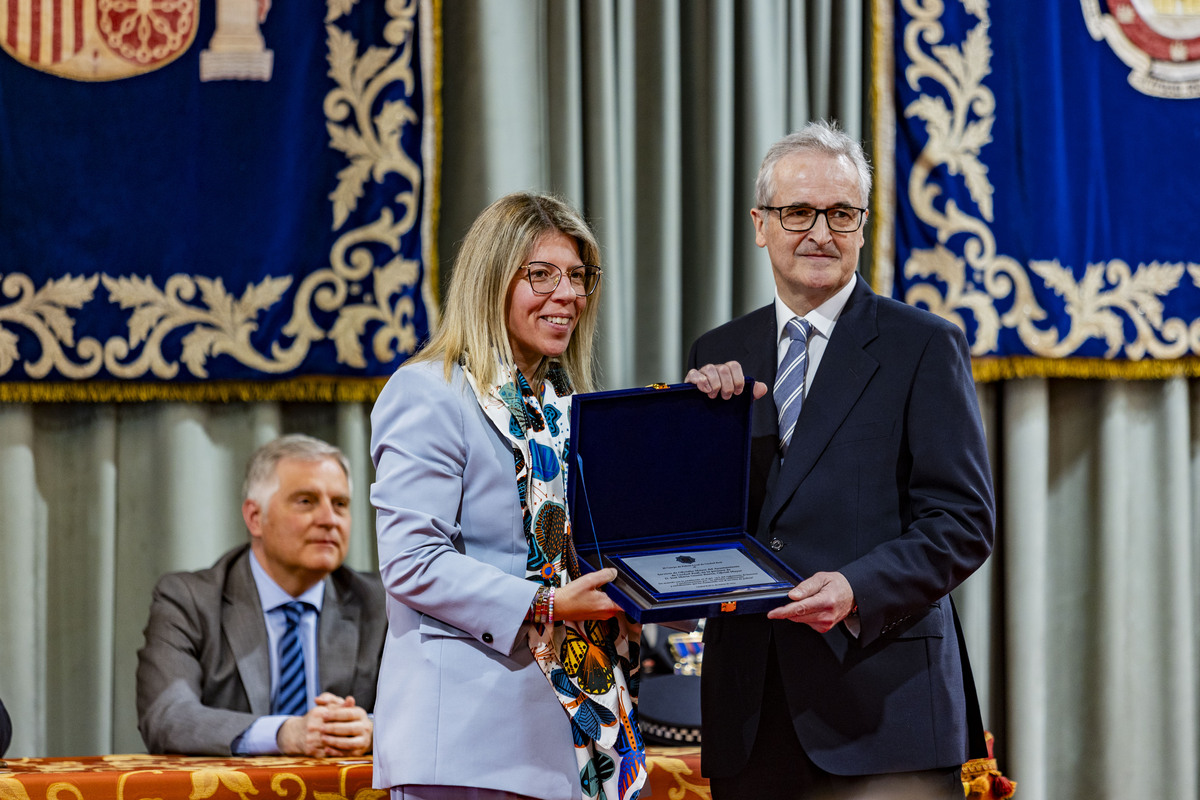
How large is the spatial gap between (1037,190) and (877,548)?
2.13 meters

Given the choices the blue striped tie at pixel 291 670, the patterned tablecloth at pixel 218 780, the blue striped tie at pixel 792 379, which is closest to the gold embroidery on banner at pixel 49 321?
the blue striped tie at pixel 291 670

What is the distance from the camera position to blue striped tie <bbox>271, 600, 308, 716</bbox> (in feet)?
9.21

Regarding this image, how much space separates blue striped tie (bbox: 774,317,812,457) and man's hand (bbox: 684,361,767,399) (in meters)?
0.08

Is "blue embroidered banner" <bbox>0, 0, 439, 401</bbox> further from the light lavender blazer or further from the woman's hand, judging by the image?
the woman's hand

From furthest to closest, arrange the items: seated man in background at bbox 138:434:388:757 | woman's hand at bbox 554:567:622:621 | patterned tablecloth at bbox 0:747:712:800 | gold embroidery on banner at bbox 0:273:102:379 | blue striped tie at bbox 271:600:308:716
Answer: gold embroidery on banner at bbox 0:273:102:379 → blue striped tie at bbox 271:600:308:716 → seated man in background at bbox 138:434:388:757 → patterned tablecloth at bbox 0:747:712:800 → woman's hand at bbox 554:567:622:621

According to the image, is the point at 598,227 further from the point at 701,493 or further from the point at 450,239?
the point at 701,493

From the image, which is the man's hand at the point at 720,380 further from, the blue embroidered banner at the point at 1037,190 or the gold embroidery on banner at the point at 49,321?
the gold embroidery on banner at the point at 49,321

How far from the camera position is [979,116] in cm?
348

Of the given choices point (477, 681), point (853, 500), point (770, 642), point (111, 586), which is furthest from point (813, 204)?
point (111, 586)

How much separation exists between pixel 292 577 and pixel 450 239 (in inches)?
41.8

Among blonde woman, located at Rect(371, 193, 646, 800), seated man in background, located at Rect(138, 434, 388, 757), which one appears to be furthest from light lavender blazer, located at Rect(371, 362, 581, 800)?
seated man in background, located at Rect(138, 434, 388, 757)

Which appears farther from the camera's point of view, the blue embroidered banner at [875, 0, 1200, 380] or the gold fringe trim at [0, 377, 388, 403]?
the blue embroidered banner at [875, 0, 1200, 380]

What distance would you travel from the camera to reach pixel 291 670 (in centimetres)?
284

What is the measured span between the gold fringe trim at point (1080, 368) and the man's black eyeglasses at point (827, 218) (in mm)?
1689
